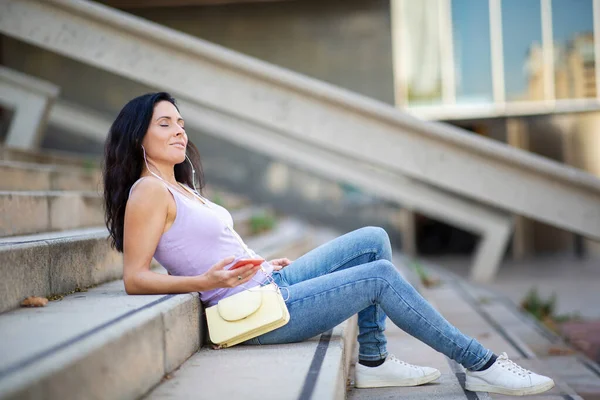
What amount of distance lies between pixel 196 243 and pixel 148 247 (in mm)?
221

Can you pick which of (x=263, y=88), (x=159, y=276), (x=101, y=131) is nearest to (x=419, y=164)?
(x=263, y=88)

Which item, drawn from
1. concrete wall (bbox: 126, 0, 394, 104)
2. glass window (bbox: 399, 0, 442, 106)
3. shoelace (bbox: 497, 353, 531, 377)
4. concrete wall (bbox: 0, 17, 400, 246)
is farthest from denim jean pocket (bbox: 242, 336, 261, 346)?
glass window (bbox: 399, 0, 442, 106)

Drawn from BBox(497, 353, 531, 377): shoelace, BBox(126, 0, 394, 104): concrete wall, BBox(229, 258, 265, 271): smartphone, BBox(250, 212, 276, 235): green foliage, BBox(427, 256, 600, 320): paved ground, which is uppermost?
BBox(126, 0, 394, 104): concrete wall

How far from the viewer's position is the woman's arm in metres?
2.62

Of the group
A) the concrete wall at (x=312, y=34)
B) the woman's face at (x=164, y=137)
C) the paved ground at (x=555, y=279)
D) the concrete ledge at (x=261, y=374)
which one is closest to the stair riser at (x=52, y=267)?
the woman's face at (x=164, y=137)

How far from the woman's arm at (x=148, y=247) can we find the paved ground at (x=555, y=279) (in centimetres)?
461

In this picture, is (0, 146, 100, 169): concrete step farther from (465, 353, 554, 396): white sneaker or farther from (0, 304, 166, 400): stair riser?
(465, 353, 554, 396): white sneaker

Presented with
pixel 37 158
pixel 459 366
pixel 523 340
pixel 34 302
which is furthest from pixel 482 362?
pixel 37 158

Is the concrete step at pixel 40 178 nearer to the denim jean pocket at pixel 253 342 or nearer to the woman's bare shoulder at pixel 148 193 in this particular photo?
the woman's bare shoulder at pixel 148 193

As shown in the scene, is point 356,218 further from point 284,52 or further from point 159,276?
point 159,276

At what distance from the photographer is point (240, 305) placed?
267cm

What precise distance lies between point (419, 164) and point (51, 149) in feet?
30.3

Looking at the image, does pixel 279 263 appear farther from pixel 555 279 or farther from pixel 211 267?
pixel 555 279

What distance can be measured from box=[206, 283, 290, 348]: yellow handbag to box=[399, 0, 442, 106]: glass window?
446 inches
